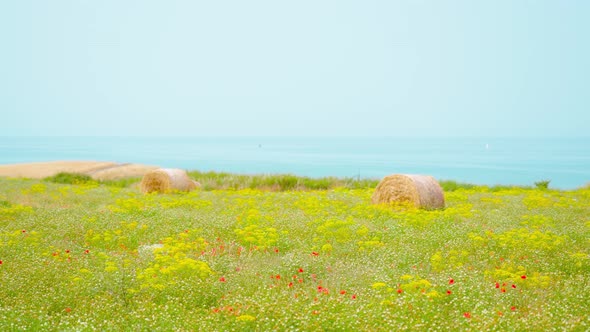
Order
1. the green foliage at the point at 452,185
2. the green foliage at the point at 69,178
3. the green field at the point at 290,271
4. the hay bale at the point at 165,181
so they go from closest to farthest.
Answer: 1. the green field at the point at 290,271
2. the hay bale at the point at 165,181
3. the green foliage at the point at 452,185
4. the green foliage at the point at 69,178

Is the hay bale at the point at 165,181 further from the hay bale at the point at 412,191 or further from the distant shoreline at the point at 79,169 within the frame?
the distant shoreline at the point at 79,169

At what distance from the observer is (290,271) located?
9.59 metres

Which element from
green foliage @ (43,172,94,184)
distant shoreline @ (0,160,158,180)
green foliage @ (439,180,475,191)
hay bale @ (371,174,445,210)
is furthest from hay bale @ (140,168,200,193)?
distant shoreline @ (0,160,158,180)

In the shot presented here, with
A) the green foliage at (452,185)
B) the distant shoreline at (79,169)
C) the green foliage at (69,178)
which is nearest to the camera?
the green foliage at (452,185)

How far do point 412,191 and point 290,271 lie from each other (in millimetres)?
9726

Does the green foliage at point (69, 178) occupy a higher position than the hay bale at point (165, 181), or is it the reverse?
the hay bale at point (165, 181)

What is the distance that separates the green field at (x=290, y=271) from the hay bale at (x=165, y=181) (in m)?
7.04

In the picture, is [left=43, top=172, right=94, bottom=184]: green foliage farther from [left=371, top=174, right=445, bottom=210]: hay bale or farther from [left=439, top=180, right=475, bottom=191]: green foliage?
[left=371, top=174, right=445, bottom=210]: hay bale

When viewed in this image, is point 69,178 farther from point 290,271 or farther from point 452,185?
point 290,271

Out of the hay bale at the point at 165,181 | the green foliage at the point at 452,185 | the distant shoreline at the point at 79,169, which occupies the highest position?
the hay bale at the point at 165,181

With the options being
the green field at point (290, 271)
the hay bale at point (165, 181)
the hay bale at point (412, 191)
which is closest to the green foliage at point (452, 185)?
the hay bale at point (412, 191)

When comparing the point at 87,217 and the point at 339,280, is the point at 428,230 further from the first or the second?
the point at 87,217

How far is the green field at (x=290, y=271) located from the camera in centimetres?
725

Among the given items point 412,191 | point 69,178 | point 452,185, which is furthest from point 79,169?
point 412,191
